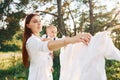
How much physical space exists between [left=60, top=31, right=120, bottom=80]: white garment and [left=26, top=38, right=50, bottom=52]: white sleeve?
21cm

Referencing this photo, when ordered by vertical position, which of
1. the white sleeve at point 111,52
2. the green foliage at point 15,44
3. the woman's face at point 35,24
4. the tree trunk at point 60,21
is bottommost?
the green foliage at point 15,44

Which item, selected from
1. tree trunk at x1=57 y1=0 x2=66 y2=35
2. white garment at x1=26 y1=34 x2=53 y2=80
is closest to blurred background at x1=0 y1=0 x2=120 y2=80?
tree trunk at x1=57 y1=0 x2=66 y2=35

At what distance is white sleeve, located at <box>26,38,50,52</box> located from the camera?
2602mm

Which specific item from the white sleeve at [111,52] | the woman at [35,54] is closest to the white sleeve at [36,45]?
the woman at [35,54]

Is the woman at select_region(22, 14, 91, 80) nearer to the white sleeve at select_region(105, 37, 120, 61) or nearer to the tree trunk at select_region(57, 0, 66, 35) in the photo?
the white sleeve at select_region(105, 37, 120, 61)

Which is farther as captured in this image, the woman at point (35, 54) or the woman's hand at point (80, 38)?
the woman at point (35, 54)

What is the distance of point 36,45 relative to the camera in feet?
8.96

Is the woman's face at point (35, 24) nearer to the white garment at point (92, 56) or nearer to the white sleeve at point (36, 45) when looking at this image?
the white sleeve at point (36, 45)

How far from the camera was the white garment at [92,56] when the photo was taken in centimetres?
253

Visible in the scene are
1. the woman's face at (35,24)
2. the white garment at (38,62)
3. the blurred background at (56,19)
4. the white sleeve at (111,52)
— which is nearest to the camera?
the white sleeve at (111,52)

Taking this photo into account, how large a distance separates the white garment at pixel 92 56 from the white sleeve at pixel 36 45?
213 millimetres

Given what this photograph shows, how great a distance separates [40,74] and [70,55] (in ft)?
1.22

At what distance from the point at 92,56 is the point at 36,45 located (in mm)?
419

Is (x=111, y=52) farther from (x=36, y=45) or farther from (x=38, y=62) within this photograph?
(x=38, y=62)
